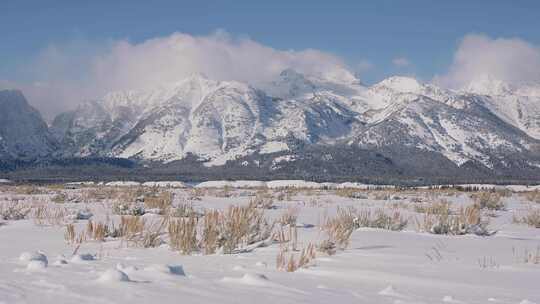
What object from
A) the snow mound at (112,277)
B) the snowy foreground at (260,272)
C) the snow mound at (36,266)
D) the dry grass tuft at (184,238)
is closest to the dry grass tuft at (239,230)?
the snowy foreground at (260,272)

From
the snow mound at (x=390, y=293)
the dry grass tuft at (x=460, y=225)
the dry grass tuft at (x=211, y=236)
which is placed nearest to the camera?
the snow mound at (x=390, y=293)

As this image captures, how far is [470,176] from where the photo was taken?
197 meters

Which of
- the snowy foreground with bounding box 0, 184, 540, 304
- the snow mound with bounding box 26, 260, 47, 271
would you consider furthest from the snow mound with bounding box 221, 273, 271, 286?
the snow mound with bounding box 26, 260, 47, 271

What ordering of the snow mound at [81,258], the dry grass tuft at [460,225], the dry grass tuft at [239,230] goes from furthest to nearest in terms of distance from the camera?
the dry grass tuft at [460,225] < the dry grass tuft at [239,230] < the snow mound at [81,258]

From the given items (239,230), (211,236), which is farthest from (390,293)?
(239,230)

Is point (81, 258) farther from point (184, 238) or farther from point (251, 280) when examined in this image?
point (251, 280)

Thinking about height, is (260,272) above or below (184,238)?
below

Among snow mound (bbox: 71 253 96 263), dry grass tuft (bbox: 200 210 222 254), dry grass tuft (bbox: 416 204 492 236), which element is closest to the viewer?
snow mound (bbox: 71 253 96 263)

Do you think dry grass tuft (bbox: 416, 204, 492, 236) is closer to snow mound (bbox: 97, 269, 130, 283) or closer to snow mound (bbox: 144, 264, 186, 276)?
snow mound (bbox: 144, 264, 186, 276)

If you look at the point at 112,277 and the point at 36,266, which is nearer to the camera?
the point at 112,277

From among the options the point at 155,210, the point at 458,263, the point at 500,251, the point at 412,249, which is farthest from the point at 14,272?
the point at 155,210

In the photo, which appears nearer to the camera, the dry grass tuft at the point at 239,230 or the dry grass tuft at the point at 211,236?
the dry grass tuft at the point at 211,236

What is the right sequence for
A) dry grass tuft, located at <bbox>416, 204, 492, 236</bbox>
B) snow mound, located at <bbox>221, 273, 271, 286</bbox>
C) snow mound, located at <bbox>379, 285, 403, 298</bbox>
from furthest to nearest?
1. dry grass tuft, located at <bbox>416, 204, 492, 236</bbox>
2. snow mound, located at <bbox>379, 285, 403, 298</bbox>
3. snow mound, located at <bbox>221, 273, 271, 286</bbox>

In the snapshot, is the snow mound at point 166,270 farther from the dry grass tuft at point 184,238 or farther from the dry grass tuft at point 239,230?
the dry grass tuft at point 239,230
